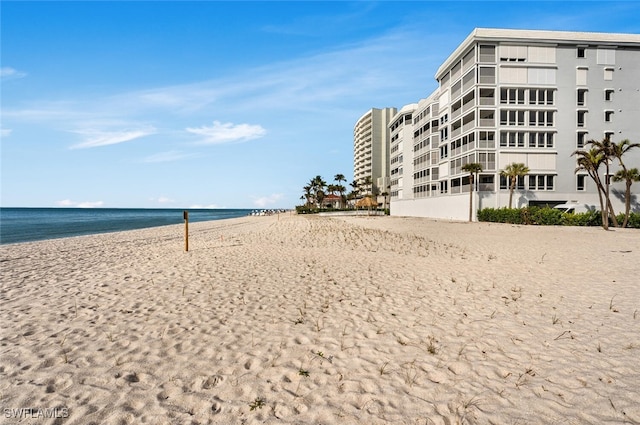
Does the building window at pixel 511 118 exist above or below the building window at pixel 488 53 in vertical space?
below

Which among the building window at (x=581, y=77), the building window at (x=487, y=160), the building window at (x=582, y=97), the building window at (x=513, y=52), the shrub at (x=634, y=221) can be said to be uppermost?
the building window at (x=513, y=52)

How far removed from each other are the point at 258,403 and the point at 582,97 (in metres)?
56.3

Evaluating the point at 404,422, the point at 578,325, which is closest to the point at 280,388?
the point at 404,422

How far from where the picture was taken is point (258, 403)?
3805mm

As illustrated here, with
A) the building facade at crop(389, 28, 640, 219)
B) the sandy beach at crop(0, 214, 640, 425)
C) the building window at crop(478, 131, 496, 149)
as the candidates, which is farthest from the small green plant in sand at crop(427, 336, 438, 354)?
the building window at crop(478, 131, 496, 149)

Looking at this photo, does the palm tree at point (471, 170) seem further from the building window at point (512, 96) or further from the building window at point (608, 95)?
the building window at point (608, 95)

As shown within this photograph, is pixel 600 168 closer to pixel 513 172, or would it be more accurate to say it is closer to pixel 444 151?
pixel 513 172

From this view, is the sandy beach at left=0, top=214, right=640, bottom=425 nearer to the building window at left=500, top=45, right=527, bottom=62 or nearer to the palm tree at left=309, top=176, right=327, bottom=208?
the building window at left=500, top=45, right=527, bottom=62

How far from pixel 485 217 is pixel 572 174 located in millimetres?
13689

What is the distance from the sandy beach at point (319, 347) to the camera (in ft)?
12.4

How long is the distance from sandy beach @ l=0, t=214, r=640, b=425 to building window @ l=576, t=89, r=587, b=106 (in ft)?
144

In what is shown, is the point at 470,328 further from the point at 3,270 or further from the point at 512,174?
the point at 512,174

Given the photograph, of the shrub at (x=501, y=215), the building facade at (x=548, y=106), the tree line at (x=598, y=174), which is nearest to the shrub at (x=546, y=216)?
the shrub at (x=501, y=215)

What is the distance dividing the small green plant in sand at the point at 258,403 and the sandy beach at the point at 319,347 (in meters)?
0.01
